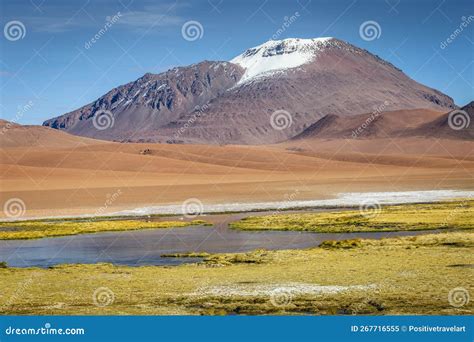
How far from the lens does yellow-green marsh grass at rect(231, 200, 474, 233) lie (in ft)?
152

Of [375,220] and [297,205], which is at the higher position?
[297,205]

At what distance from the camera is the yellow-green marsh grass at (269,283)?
73.3ft

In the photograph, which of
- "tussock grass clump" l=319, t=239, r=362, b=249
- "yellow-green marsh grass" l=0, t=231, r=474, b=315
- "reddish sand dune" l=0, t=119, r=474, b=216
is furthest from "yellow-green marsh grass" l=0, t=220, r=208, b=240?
"tussock grass clump" l=319, t=239, r=362, b=249

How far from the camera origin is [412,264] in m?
29.6

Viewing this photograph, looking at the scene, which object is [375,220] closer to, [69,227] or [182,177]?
[69,227]

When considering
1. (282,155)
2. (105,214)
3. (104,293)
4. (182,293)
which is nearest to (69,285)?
(104,293)

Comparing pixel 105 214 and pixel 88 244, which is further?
pixel 105 214

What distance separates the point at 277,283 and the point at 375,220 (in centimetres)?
2529

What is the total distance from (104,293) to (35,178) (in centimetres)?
8204

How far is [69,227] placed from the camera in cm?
5262

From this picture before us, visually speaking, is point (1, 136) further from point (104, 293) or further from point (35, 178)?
point (104, 293)

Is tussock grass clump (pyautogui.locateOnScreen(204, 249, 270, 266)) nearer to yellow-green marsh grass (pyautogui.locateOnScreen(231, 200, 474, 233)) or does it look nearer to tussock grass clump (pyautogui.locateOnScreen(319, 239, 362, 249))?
tussock grass clump (pyautogui.locateOnScreen(319, 239, 362, 249))

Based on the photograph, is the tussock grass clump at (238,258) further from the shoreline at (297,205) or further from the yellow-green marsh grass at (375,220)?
the shoreline at (297,205)

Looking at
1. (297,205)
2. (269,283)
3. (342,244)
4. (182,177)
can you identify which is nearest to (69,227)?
(342,244)
